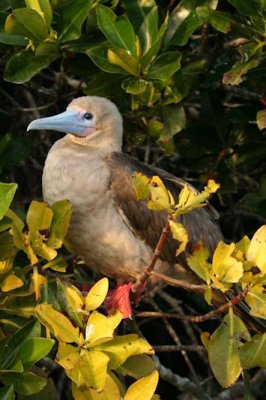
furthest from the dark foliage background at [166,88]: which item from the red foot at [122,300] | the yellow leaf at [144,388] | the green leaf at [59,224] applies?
the yellow leaf at [144,388]

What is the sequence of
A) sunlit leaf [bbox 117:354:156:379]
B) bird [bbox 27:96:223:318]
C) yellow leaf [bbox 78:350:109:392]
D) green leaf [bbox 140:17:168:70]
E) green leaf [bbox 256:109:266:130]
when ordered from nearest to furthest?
1. yellow leaf [bbox 78:350:109:392]
2. sunlit leaf [bbox 117:354:156:379]
3. green leaf [bbox 140:17:168:70]
4. bird [bbox 27:96:223:318]
5. green leaf [bbox 256:109:266:130]

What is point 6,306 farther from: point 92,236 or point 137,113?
point 137,113

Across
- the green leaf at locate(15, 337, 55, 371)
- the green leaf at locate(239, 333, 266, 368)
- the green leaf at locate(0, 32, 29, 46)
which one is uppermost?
the green leaf at locate(0, 32, 29, 46)

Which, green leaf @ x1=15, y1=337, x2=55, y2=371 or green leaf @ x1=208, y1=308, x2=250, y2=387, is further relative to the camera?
green leaf @ x1=208, y1=308, x2=250, y2=387

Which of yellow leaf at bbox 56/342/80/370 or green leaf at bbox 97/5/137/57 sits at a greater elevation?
green leaf at bbox 97/5/137/57

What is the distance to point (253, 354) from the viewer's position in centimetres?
338

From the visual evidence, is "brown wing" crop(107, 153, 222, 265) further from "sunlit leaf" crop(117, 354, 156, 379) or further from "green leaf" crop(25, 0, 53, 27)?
"sunlit leaf" crop(117, 354, 156, 379)

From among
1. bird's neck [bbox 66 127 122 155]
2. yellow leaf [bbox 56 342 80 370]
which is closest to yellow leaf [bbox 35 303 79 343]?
yellow leaf [bbox 56 342 80 370]

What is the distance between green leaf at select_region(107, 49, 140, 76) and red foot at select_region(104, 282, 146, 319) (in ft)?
2.95

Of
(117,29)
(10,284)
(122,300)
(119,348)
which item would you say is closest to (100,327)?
(119,348)

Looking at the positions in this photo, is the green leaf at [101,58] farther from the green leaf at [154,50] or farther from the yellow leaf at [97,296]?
the yellow leaf at [97,296]

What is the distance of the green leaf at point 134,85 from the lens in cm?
410

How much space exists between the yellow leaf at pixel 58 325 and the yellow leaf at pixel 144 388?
0.27 m

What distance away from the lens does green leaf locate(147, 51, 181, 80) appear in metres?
4.11
